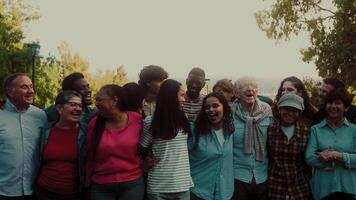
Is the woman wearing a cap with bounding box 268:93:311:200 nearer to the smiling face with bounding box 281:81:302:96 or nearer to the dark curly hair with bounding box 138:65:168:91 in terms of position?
the smiling face with bounding box 281:81:302:96

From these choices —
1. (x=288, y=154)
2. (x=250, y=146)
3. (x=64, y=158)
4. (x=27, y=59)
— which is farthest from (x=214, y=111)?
(x=27, y=59)

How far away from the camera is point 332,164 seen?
566cm

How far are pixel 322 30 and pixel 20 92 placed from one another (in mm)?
18398

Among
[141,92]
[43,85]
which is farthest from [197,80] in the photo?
[43,85]

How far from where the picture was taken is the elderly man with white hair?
5758 mm

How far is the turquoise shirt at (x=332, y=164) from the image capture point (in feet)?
18.5

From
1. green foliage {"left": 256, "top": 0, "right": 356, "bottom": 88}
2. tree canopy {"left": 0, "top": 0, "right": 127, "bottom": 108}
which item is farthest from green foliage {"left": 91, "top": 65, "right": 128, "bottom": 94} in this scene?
green foliage {"left": 256, "top": 0, "right": 356, "bottom": 88}

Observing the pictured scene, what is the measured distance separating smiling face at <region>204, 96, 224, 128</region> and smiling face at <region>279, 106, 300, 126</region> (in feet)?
2.27

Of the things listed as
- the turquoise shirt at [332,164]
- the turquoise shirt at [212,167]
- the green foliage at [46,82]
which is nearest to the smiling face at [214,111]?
the turquoise shirt at [212,167]

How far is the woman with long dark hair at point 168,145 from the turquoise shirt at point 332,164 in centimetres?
144

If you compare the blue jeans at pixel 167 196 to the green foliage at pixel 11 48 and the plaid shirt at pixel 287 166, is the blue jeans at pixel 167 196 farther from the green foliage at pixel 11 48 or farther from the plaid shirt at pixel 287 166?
the green foliage at pixel 11 48

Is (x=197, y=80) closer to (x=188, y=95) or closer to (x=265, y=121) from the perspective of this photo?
(x=188, y=95)

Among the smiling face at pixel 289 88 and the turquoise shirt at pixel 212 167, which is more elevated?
the smiling face at pixel 289 88

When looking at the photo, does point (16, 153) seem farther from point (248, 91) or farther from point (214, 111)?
point (248, 91)
